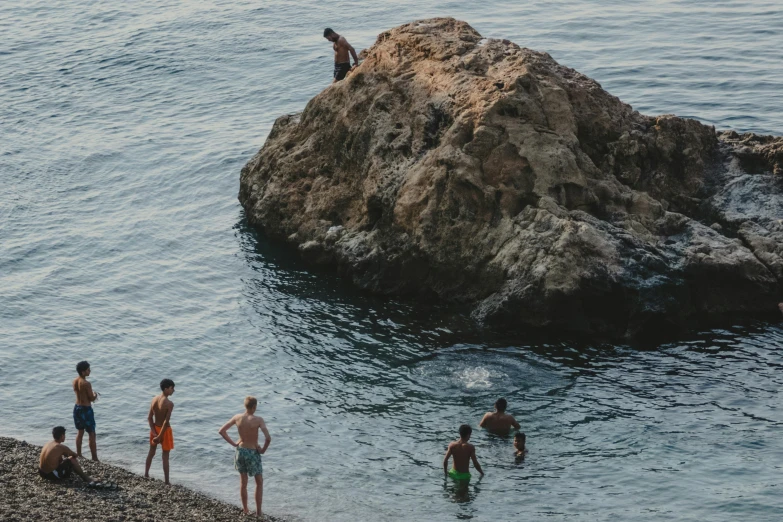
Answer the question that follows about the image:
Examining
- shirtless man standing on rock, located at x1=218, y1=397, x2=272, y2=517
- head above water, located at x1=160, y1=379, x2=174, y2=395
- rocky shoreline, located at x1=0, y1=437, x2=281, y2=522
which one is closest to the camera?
rocky shoreline, located at x1=0, y1=437, x2=281, y2=522

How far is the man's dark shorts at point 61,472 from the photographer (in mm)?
19734

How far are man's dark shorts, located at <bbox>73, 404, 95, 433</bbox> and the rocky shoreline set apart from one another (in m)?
0.72

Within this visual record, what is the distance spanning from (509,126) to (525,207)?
7.33 ft

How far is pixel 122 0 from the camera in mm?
70188

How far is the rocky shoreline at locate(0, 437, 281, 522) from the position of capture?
18.2 m

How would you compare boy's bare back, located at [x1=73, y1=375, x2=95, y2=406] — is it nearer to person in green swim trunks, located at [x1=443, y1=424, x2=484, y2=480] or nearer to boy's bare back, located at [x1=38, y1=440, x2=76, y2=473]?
boy's bare back, located at [x1=38, y1=440, x2=76, y2=473]

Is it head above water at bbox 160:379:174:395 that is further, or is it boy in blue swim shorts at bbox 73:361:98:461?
boy in blue swim shorts at bbox 73:361:98:461

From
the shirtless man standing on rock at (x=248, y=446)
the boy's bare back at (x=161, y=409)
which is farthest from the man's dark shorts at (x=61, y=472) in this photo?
the shirtless man standing on rock at (x=248, y=446)

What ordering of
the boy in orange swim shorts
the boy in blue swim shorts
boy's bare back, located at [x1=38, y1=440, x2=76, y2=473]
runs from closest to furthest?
1. boy's bare back, located at [x1=38, y1=440, x2=76, y2=473]
2. the boy in orange swim shorts
3. the boy in blue swim shorts

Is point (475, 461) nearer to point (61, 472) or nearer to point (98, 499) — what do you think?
point (98, 499)

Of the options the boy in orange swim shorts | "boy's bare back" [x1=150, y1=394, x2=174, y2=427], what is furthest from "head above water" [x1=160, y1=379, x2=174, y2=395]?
"boy's bare back" [x1=150, y1=394, x2=174, y2=427]

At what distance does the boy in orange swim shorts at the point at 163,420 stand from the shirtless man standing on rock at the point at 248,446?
159 centimetres

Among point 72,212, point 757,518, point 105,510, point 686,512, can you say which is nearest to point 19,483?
point 105,510

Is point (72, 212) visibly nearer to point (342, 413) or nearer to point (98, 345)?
point (98, 345)
